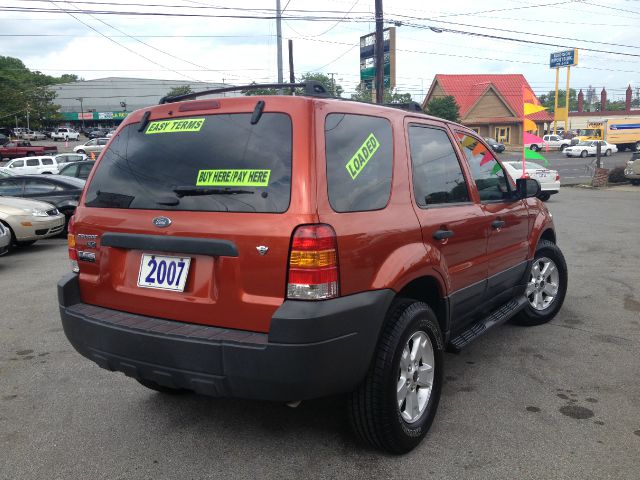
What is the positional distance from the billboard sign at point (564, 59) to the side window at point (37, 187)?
236ft

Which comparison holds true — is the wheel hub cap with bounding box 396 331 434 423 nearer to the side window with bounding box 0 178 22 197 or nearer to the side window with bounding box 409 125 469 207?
the side window with bounding box 409 125 469 207

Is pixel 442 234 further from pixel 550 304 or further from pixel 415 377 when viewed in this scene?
pixel 550 304

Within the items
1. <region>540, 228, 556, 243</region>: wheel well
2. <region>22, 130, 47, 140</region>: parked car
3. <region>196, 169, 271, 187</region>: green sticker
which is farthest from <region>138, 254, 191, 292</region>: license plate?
<region>22, 130, 47, 140</region>: parked car

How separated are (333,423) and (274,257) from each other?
1.37 metres

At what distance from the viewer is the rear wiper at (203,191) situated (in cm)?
265

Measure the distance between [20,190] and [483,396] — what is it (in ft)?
37.9

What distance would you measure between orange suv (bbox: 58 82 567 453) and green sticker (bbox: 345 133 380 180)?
0.01m

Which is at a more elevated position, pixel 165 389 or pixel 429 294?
pixel 429 294

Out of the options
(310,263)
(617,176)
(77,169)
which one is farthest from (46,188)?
(617,176)

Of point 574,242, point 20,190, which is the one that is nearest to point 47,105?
point 20,190

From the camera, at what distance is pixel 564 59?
7050cm

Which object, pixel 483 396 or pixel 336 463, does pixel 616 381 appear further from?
pixel 336 463

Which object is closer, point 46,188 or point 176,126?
point 176,126

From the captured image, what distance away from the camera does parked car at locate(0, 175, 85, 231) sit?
11914 mm
